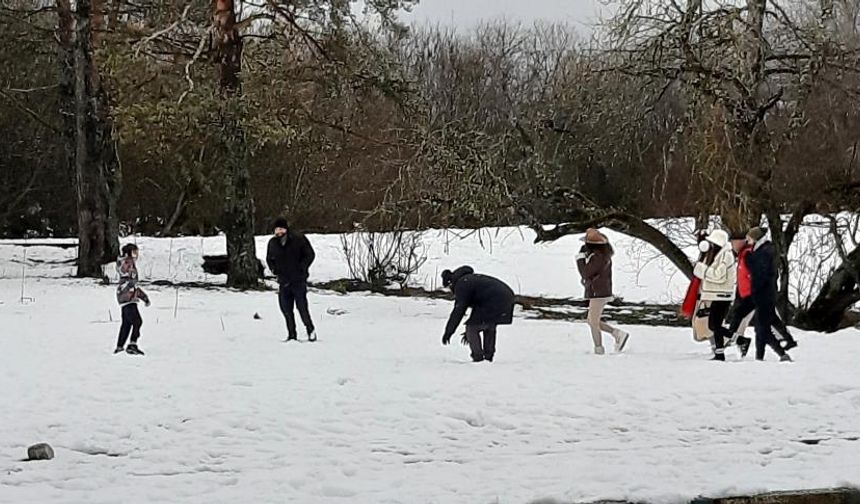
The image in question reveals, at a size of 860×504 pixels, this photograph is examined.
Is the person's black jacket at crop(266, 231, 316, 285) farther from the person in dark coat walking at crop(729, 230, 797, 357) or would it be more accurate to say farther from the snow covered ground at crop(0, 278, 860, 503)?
the person in dark coat walking at crop(729, 230, 797, 357)

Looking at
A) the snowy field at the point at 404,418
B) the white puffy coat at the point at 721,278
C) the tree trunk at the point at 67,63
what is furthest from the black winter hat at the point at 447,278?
the tree trunk at the point at 67,63

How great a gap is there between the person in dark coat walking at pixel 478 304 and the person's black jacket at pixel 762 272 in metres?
2.72

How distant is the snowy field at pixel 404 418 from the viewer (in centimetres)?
703

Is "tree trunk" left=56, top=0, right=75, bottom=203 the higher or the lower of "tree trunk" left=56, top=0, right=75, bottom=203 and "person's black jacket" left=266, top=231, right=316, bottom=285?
the higher

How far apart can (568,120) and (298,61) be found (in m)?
5.90

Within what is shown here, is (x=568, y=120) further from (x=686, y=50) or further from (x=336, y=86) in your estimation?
(x=336, y=86)

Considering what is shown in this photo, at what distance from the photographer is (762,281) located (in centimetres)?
1204

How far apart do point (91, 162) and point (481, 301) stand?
50.2 feet

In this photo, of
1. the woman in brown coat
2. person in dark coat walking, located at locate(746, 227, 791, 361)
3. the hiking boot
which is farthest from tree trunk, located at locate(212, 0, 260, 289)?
person in dark coat walking, located at locate(746, 227, 791, 361)

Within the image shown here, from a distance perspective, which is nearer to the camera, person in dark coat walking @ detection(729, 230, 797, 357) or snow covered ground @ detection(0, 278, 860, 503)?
snow covered ground @ detection(0, 278, 860, 503)

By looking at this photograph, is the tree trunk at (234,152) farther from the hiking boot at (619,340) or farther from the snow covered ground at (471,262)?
the hiking boot at (619,340)

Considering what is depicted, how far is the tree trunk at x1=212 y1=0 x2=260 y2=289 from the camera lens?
21812mm

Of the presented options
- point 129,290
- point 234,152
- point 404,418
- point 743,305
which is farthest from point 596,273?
point 234,152

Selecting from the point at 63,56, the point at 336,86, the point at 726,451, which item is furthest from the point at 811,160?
the point at 63,56
